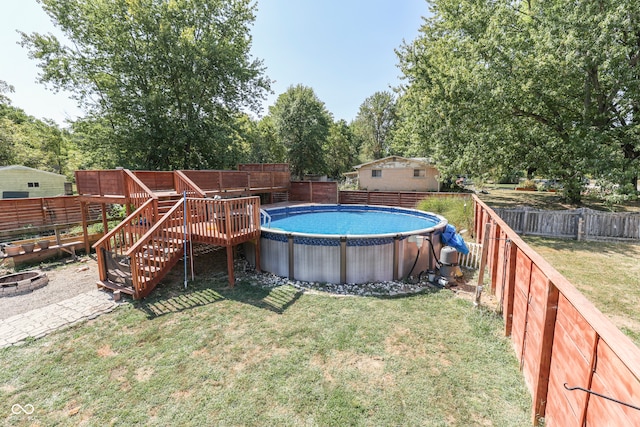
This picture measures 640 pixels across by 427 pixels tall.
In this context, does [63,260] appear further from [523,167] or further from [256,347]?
[523,167]

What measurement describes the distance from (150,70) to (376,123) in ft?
106

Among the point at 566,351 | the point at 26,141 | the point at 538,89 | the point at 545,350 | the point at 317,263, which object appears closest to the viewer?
the point at 566,351

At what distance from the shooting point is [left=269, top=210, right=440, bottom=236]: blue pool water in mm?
10539

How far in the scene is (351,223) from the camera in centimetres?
1216

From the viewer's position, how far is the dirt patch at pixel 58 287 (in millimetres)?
5438

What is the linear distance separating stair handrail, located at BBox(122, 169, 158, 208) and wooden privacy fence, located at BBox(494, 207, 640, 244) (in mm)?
11868

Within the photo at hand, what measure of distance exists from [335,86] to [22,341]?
31.0 m

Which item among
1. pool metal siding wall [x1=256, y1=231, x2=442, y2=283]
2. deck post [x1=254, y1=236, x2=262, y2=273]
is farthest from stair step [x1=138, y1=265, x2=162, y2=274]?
pool metal siding wall [x1=256, y1=231, x2=442, y2=283]

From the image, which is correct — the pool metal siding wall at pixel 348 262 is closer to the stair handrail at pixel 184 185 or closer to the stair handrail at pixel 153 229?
the stair handrail at pixel 153 229

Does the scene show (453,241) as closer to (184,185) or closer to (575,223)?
(575,223)

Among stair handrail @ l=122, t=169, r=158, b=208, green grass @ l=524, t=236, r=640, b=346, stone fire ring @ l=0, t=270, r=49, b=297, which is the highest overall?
stair handrail @ l=122, t=169, r=158, b=208

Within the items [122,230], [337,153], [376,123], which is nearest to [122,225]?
[122,230]

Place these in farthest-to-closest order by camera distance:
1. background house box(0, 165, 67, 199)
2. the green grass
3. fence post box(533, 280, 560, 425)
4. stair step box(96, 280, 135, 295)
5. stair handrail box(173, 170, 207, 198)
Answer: background house box(0, 165, 67, 199)
stair handrail box(173, 170, 207, 198)
stair step box(96, 280, 135, 295)
the green grass
fence post box(533, 280, 560, 425)

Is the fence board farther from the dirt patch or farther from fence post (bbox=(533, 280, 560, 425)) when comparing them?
the dirt patch
